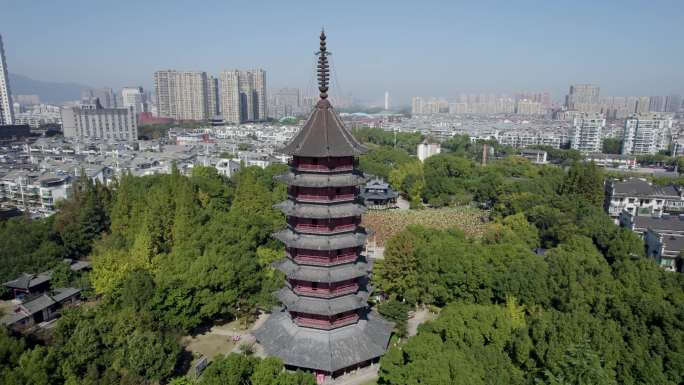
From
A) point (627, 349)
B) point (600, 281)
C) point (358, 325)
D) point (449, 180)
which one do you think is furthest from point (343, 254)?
point (449, 180)

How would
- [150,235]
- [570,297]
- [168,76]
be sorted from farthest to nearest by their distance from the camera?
[168,76] < [150,235] < [570,297]

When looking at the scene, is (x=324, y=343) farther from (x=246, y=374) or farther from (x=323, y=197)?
(x=323, y=197)

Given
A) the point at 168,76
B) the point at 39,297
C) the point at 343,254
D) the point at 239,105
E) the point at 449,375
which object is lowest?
the point at 39,297

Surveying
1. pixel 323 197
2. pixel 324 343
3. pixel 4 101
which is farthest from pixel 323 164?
pixel 4 101

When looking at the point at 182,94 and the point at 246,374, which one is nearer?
the point at 246,374

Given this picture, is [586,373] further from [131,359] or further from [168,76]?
[168,76]

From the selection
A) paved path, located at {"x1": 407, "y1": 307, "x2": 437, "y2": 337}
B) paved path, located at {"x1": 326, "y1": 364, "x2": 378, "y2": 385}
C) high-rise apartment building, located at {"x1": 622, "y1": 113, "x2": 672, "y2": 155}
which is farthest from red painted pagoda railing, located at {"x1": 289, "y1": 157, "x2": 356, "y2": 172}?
high-rise apartment building, located at {"x1": 622, "y1": 113, "x2": 672, "y2": 155}

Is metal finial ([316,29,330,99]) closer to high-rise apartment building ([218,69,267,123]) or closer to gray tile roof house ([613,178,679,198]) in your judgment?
gray tile roof house ([613,178,679,198])
